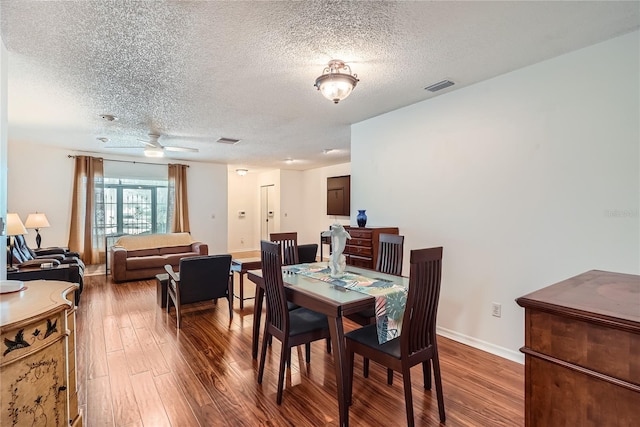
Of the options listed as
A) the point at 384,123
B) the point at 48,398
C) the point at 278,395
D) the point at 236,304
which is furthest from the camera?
the point at 236,304

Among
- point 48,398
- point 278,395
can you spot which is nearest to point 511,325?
point 278,395

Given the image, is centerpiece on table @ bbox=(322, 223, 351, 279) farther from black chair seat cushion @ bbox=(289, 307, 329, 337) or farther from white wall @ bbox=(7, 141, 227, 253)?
white wall @ bbox=(7, 141, 227, 253)

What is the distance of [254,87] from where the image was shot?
3.06 m

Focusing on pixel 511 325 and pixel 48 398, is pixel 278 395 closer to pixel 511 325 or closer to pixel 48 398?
pixel 48 398

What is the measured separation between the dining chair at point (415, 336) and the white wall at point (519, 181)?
1.21 m

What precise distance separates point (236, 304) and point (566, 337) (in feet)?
13.5

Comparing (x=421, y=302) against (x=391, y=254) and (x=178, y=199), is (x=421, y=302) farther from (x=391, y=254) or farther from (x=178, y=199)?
(x=178, y=199)

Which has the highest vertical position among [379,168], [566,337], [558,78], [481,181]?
[558,78]

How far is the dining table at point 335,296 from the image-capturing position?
192 centimetres

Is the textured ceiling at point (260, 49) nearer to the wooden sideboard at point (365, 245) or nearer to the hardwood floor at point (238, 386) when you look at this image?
the wooden sideboard at point (365, 245)

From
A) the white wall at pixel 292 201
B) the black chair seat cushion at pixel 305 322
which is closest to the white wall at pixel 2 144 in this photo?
the black chair seat cushion at pixel 305 322

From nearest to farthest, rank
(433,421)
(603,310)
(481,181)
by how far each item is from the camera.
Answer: (603,310) < (433,421) < (481,181)

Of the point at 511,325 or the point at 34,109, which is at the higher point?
the point at 34,109

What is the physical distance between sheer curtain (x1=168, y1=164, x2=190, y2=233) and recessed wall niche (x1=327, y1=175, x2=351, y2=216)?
3.55 m
